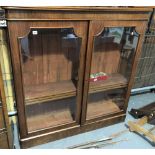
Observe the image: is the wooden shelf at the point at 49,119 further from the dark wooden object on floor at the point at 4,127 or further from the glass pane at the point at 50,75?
the dark wooden object on floor at the point at 4,127

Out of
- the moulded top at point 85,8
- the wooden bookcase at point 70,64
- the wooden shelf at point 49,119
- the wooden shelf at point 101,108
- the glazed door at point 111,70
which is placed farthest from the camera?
the wooden shelf at point 101,108

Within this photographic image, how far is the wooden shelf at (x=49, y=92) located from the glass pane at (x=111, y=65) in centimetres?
19

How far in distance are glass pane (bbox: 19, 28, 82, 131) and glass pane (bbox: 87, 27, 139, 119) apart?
0.63 feet

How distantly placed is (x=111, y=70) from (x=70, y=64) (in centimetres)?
48

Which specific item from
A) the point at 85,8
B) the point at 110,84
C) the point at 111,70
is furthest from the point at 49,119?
the point at 85,8

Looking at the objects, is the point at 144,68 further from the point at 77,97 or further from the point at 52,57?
the point at 52,57

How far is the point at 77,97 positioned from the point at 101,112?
0.40m

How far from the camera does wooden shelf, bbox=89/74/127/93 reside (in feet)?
5.42

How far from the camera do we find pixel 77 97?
1.58 meters

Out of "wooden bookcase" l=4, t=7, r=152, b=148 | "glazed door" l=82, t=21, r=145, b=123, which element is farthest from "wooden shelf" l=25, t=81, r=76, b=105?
"glazed door" l=82, t=21, r=145, b=123

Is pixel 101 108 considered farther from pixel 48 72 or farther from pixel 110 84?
pixel 48 72

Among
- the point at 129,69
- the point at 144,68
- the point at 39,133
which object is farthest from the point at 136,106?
the point at 39,133

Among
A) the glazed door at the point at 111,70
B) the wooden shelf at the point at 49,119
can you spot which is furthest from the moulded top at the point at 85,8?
the wooden shelf at the point at 49,119

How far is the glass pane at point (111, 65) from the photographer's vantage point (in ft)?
5.23
